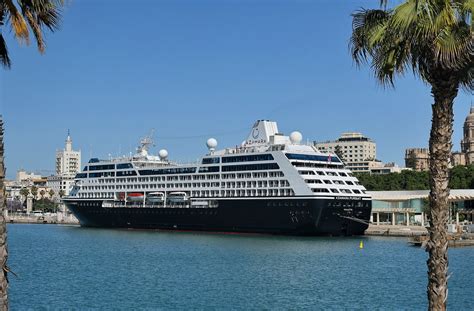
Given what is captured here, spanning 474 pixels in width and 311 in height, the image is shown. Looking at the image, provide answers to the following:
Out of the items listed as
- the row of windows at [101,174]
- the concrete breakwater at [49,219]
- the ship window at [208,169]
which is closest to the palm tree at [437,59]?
the ship window at [208,169]

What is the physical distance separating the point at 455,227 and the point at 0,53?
2931 inches

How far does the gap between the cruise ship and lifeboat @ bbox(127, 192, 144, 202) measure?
0.14 meters

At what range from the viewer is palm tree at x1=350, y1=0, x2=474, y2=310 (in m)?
11.7

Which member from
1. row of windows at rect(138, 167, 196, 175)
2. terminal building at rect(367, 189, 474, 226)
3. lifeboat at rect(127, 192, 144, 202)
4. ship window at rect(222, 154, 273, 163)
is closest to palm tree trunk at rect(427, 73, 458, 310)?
ship window at rect(222, 154, 273, 163)

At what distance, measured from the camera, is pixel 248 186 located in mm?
82625

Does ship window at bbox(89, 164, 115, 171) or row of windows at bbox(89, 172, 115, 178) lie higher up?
ship window at bbox(89, 164, 115, 171)

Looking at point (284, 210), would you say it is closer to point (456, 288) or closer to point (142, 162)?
point (142, 162)

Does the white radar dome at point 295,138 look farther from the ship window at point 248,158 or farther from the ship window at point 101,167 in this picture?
the ship window at point 101,167

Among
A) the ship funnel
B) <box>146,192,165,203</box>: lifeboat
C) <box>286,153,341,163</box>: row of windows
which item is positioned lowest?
<box>146,192,165,203</box>: lifeboat

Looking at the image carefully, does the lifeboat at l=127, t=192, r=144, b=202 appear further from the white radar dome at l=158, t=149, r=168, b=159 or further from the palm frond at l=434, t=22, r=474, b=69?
the palm frond at l=434, t=22, r=474, b=69

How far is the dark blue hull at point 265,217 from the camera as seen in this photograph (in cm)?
7388

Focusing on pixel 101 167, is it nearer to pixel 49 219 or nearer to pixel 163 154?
pixel 163 154

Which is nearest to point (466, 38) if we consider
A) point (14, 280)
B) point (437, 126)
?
point (437, 126)

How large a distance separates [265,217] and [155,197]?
22407 mm
